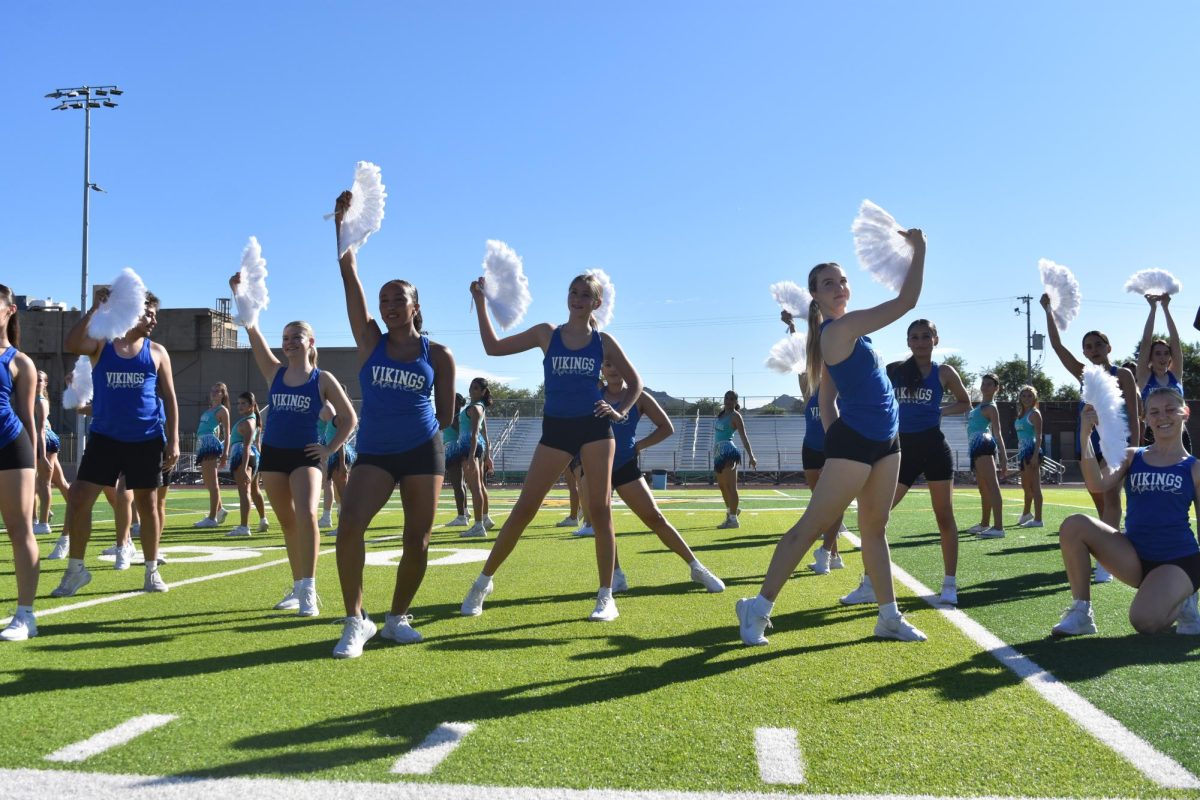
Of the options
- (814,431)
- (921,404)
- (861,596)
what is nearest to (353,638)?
(861,596)

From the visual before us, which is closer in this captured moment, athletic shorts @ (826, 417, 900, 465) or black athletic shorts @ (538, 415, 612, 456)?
athletic shorts @ (826, 417, 900, 465)

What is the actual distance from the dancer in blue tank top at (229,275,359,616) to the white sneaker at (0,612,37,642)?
1307mm

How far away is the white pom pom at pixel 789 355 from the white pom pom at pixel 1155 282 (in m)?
2.63

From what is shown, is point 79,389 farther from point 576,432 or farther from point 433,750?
point 433,750

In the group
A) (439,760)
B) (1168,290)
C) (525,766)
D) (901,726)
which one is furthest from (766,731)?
(1168,290)

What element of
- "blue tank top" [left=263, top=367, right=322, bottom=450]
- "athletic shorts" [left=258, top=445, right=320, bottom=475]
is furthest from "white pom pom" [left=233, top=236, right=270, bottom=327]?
"athletic shorts" [left=258, top=445, right=320, bottom=475]

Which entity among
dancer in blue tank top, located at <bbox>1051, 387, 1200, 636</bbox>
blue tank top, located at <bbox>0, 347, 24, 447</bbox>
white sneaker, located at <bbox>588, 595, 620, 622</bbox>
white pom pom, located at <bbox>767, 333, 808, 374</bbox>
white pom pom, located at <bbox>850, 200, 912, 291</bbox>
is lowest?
white sneaker, located at <bbox>588, 595, 620, 622</bbox>

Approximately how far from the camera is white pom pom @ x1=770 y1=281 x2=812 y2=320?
6.78m

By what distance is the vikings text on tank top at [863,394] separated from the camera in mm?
4633

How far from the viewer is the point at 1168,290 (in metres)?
7.28

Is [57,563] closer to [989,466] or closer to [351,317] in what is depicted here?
[351,317]

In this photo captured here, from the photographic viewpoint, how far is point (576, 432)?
5316 millimetres

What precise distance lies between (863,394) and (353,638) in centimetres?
269

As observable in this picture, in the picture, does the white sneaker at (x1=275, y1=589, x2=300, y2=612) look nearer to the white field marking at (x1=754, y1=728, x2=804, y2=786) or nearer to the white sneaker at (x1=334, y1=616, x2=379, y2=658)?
the white sneaker at (x1=334, y1=616, x2=379, y2=658)
